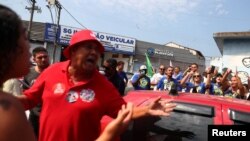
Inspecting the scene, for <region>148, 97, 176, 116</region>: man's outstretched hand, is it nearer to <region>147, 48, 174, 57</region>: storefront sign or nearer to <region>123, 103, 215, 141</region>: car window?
<region>123, 103, 215, 141</region>: car window

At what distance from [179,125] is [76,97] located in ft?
2.72

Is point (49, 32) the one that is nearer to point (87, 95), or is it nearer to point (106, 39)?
point (106, 39)

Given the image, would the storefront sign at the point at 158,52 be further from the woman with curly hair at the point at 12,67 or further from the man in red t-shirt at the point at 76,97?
the woman with curly hair at the point at 12,67

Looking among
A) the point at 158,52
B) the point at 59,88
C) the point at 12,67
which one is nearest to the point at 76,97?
the point at 59,88

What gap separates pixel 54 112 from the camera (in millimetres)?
2922

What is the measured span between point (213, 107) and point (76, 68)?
116 centimetres

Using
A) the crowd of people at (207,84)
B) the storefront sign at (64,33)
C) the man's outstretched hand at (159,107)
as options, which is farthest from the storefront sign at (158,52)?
the man's outstretched hand at (159,107)

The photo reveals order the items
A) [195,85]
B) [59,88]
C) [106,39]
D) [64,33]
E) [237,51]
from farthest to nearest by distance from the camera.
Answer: [106,39] → [64,33] → [237,51] → [195,85] → [59,88]

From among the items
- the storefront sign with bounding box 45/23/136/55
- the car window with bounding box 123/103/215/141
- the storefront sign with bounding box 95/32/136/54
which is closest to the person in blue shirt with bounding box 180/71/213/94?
the car window with bounding box 123/103/215/141

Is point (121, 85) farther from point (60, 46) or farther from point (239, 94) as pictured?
point (60, 46)

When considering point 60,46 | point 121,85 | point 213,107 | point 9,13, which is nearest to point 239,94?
point 121,85

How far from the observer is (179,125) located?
289 centimetres

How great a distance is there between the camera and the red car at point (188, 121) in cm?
284

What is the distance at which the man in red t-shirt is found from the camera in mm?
2877
